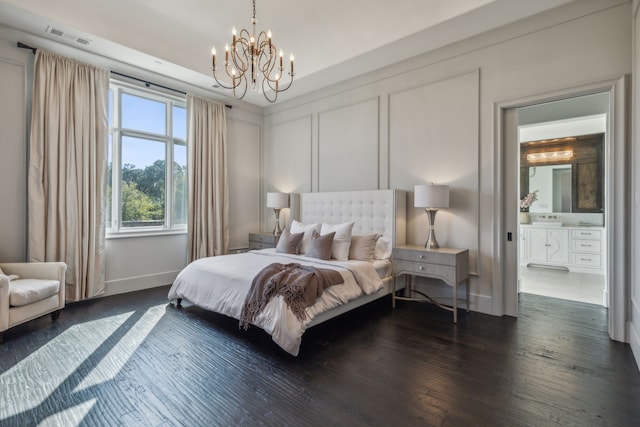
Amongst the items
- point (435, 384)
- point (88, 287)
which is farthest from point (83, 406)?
point (88, 287)

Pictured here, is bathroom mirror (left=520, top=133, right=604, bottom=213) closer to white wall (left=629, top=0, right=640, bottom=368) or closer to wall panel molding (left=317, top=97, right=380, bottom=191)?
white wall (left=629, top=0, right=640, bottom=368)

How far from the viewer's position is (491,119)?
353cm

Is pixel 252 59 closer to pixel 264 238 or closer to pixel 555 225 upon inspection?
pixel 264 238

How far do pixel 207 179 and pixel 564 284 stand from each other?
609 cm

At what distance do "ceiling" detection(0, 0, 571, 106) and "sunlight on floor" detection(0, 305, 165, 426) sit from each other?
330 centimetres

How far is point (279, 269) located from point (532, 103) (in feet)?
10.5

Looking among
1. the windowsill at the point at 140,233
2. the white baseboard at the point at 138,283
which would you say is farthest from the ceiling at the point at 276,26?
the white baseboard at the point at 138,283

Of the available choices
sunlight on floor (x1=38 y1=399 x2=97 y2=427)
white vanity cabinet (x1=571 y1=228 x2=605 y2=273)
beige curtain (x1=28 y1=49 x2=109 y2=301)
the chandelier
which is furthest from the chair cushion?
white vanity cabinet (x1=571 y1=228 x2=605 y2=273)

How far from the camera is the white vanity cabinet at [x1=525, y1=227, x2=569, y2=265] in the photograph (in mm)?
5953

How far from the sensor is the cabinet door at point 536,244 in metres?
6.19

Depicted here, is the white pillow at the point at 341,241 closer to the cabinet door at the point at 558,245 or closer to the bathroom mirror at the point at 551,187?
the cabinet door at the point at 558,245

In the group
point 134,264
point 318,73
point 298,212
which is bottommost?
point 134,264

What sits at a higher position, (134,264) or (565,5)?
(565,5)

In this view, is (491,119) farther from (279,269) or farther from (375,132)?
(279,269)
